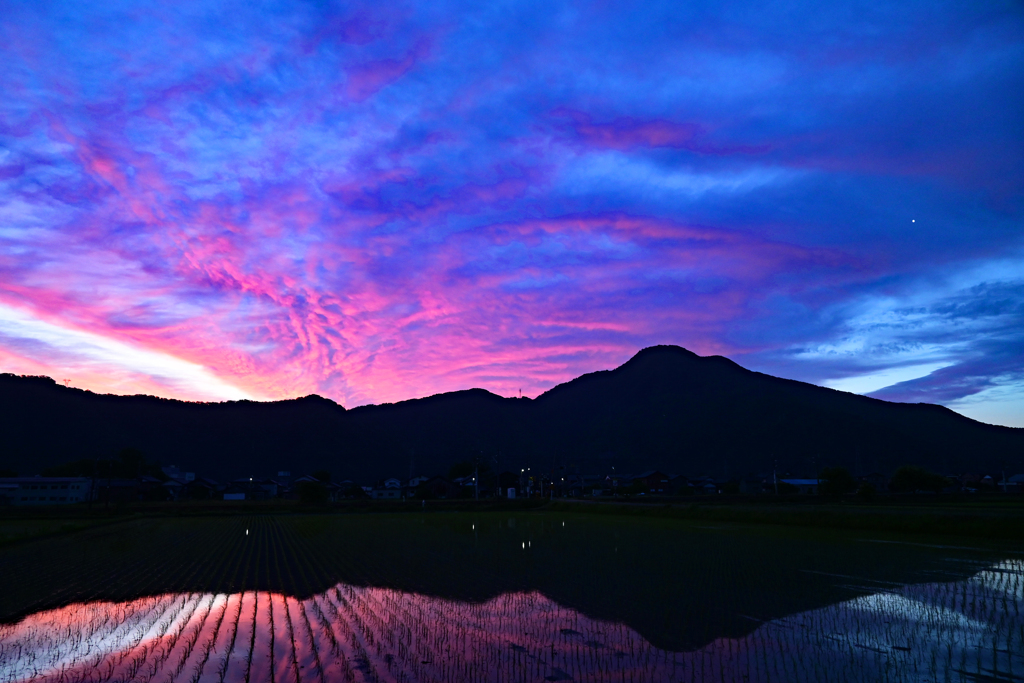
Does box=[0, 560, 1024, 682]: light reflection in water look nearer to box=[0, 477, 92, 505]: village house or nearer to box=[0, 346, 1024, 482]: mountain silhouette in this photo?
box=[0, 477, 92, 505]: village house

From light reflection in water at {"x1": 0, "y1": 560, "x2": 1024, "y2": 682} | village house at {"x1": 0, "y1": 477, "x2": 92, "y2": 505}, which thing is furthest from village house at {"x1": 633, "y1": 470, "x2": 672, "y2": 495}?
light reflection in water at {"x1": 0, "y1": 560, "x2": 1024, "y2": 682}

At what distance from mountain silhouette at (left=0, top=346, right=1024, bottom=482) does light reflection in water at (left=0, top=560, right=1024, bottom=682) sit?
133957 mm

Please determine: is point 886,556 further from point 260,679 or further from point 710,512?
point 710,512

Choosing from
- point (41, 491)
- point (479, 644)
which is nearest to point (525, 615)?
point (479, 644)

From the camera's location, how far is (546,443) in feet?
655

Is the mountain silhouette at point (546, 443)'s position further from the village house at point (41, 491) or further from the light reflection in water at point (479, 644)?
the light reflection in water at point (479, 644)

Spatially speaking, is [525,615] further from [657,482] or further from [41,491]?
[657,482]

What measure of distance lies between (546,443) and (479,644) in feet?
629

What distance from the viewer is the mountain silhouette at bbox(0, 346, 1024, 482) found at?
149 meters

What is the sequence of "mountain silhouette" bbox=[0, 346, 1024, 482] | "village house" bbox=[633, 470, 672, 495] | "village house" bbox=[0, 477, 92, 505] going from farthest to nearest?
"mountain silhouette" bbox=[0, 346, 1024, 482] < "village house" bbox=[633, 470, 672, 495] < "village house" bbox=[0, 477, 92, 505]

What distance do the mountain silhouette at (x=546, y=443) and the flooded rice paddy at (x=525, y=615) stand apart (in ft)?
414

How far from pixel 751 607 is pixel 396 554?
15.0 metres

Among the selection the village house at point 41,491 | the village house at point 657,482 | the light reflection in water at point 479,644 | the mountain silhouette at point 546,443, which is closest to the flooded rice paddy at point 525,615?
the light reflection in water at point 479,644

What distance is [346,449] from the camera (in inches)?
7131
